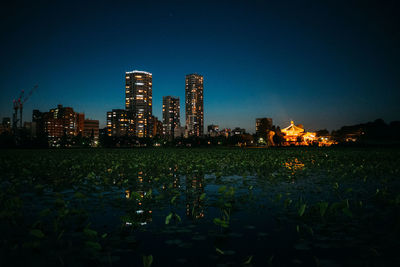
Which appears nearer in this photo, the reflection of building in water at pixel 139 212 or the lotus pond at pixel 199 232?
the lotus pond at pixel 199 232

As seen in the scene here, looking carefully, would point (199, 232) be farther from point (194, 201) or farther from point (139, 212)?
point (194, 201)

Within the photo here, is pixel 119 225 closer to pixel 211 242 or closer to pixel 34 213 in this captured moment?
pixel 211 242

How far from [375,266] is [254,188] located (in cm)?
Answer: 518

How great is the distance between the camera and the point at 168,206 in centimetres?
597

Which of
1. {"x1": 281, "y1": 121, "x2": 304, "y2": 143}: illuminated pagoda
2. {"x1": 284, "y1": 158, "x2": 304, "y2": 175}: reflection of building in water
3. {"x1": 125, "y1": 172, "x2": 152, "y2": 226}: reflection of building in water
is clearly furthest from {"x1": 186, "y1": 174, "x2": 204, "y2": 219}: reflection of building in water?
{"x1": 281, "y1": 121, "x2": 304, "y2": 143}: illuminated pagoda

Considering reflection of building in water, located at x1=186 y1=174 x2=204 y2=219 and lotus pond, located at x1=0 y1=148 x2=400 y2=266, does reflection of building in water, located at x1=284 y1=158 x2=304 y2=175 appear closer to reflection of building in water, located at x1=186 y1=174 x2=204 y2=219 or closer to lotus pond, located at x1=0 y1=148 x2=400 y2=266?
reflection of building in water, located at x1=186 y1=174 x2=204 y2=219

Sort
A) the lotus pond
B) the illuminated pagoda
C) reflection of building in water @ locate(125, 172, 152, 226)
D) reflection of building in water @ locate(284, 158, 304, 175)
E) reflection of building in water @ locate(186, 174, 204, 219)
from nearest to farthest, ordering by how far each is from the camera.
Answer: the lotus pond → reflection of building in water @ locate(125, 172, 152, 226) → reflection of building in water @ locate(186, 174, 204, 219) → reflection of building in water @ locate(284, 158, 304, 175) → the illuminated pagoda

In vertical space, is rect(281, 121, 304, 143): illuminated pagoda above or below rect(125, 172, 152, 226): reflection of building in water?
above

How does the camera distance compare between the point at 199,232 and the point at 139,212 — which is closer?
the point at 199,232

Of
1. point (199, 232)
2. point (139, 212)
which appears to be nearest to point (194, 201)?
point (139, 212)

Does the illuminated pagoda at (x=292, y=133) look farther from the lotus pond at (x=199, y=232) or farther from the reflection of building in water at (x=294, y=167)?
the lotus pond at (x=199, y=232)

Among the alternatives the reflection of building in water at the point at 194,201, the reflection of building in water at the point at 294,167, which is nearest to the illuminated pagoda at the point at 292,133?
the reflection of building in water at the point at 294,167

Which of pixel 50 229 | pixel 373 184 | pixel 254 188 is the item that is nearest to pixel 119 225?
pixel 50 229

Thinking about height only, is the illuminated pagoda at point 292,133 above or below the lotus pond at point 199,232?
above
